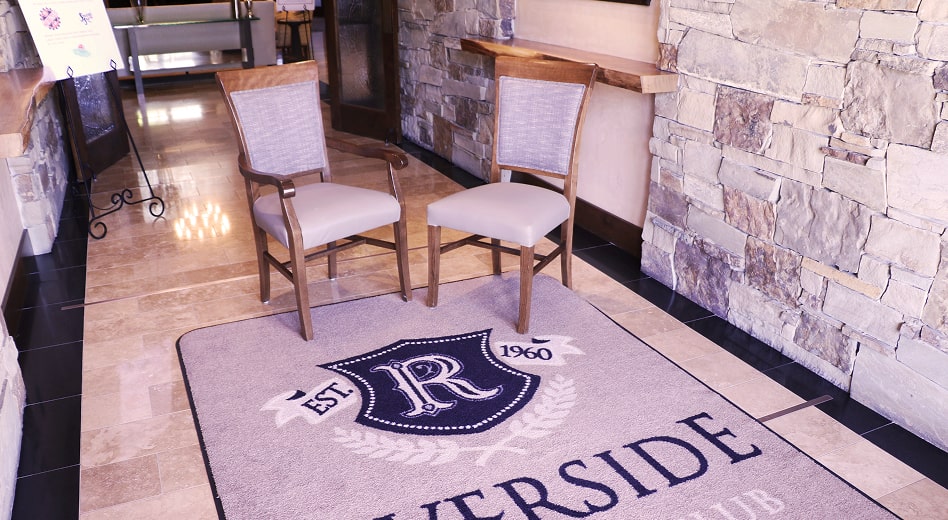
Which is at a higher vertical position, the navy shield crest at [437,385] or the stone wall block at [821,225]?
the stone wall block at [821,225]

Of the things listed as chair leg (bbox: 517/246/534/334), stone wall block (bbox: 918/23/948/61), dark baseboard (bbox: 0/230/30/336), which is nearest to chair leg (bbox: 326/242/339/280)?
chair leg (bbox: 517/246/534/334)

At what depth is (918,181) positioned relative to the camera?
218 centimetres

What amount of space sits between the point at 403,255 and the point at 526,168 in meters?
0.65

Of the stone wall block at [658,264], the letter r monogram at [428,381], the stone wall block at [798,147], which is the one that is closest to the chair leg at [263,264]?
the letter r monogram at [428,381]

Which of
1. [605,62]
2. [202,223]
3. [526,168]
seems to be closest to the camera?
[526,168]

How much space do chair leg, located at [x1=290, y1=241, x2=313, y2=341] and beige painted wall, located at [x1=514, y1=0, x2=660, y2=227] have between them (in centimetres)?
168

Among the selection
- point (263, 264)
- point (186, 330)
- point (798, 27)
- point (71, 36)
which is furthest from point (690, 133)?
point (71, 36)

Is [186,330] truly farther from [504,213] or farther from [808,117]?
[808,117]

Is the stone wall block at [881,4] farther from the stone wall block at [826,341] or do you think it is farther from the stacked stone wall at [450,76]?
the stacked stone wall at [450,76]

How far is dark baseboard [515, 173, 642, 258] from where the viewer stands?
12.1 ft

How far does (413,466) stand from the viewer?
2188 mm

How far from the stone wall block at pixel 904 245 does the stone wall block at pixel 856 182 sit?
0.20 ft

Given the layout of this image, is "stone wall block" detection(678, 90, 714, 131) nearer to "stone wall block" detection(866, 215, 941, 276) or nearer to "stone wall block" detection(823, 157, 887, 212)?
"stone wall block" detection(823, 157, 887, 212)

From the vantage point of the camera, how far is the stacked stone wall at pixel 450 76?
4.70m
